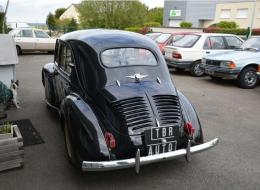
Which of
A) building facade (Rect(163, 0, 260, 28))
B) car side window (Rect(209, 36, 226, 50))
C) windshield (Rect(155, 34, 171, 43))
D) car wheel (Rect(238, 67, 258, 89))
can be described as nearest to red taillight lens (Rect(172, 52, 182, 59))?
car side window (Rect(209, 36, 226, 50))

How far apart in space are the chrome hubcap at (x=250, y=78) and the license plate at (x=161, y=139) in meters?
6.40

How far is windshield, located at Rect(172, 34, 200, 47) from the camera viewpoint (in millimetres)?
11117

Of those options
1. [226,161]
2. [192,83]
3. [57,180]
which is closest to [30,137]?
[57,180]

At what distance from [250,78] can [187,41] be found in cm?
291

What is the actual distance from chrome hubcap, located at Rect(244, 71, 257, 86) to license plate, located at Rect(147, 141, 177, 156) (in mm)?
6468

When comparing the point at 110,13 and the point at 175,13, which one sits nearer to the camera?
the point at 110,13

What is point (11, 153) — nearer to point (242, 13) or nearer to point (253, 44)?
point (253, 44)

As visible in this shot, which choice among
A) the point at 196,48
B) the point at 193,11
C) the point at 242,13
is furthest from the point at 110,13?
the point at 196,48

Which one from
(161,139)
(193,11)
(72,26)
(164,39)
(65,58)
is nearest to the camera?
(161,139)

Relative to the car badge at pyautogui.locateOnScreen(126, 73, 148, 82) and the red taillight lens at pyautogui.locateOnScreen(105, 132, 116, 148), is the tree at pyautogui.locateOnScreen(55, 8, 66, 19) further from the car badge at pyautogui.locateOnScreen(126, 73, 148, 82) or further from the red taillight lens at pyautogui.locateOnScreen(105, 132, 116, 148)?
the red taillight lens at pyautogui.locateOnScreen(105, 132, 116, 148)

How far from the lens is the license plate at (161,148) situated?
12.0ft

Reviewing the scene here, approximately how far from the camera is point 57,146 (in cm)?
482

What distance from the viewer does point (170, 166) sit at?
14.0 ft

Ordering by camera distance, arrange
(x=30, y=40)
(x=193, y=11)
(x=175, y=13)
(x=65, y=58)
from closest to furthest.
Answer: (x=65, y=58)
(x=30, y=40)
(x=193, y=11)
(x=175, y=13)
